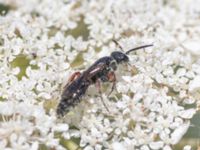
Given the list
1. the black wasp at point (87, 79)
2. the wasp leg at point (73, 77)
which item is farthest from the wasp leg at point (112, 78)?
the wasp leg at point (73, 77)

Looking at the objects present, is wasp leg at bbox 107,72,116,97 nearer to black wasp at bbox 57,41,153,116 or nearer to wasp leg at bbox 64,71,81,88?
black wasp at bbox 57,41,153,116

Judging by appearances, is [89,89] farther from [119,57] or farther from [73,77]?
[119,57]

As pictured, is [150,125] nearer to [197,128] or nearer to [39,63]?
[197,128]

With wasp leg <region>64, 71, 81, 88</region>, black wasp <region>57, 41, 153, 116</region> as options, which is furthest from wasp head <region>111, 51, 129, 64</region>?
wasp leg <region>64, 71, 81, 88</region>

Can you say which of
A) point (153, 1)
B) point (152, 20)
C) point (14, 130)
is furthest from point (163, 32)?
point (14, 130)

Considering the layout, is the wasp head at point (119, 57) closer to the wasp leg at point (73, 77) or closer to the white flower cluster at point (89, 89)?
the white flower cluster at point (89, 89)

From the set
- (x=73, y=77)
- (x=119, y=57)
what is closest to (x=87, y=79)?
(x=73, y=77)
